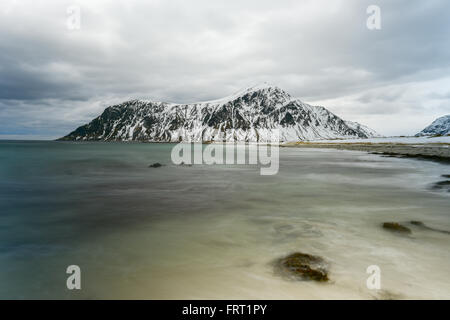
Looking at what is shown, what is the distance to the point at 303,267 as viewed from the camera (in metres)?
6.32

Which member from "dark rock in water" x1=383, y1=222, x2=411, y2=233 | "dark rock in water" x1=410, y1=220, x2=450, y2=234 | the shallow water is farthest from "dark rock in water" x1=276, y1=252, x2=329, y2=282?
"dark rock in water" x1=410, y1=220, x2=450, y2=234

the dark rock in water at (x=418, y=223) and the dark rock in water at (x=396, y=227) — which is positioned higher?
the dark rock in water at (x=396, y=227)

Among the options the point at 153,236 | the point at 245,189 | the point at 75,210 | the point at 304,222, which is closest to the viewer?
the point at 153,236

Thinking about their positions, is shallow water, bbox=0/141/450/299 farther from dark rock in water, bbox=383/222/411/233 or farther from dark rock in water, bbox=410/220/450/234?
dark rock in water, bbox=383/222/411/233

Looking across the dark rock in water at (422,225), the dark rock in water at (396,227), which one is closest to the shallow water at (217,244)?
the dark rock in water at (422,225)

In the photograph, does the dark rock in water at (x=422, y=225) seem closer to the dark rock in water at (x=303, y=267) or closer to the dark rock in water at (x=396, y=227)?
the dark rock in water at (x=396, y=227)

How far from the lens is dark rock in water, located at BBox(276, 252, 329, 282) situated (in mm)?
6012

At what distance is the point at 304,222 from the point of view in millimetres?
10945

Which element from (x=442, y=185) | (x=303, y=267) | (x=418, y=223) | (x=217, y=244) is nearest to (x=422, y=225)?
(x=418, y=223)

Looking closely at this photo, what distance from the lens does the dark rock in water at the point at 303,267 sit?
601 cm
